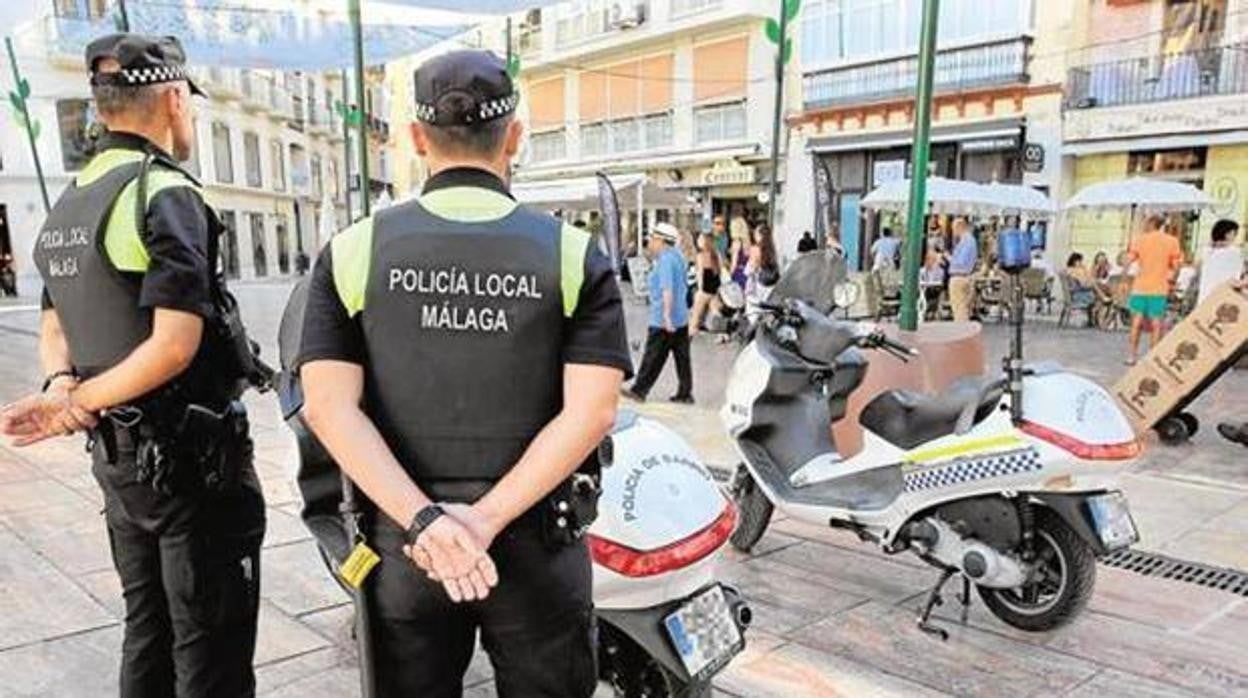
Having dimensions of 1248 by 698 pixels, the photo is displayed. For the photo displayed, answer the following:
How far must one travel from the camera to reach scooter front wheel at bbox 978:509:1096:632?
3170 millimetres

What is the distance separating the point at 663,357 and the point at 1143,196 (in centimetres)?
870

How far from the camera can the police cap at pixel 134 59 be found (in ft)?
7.00

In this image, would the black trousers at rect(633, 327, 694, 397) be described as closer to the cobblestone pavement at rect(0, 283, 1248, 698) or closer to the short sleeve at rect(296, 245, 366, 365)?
the cobblestone pavement at rect(0, 283, 1248, 698)

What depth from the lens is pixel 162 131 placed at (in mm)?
2227

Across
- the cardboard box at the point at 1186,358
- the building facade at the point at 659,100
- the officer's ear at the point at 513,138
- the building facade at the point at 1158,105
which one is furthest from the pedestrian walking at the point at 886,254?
the officer's ear at the point at 513,138

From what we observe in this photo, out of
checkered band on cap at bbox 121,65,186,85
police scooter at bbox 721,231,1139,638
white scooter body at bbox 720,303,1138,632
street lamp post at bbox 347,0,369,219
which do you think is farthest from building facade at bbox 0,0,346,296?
checkered band on cap at bbox 121,65,186,85

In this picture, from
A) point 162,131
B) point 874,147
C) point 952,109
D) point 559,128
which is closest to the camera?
point 162,131

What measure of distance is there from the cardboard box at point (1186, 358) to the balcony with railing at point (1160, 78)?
1121cm

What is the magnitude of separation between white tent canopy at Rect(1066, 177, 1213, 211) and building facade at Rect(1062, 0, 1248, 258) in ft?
5.71

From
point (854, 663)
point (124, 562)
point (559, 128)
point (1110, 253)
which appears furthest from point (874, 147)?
point (124, 562)

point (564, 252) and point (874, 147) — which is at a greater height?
point (874, 147)

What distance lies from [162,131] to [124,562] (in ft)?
3.46

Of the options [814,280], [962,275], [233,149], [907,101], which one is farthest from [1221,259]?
[233,149]

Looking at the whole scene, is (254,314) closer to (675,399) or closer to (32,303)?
(32,303)
